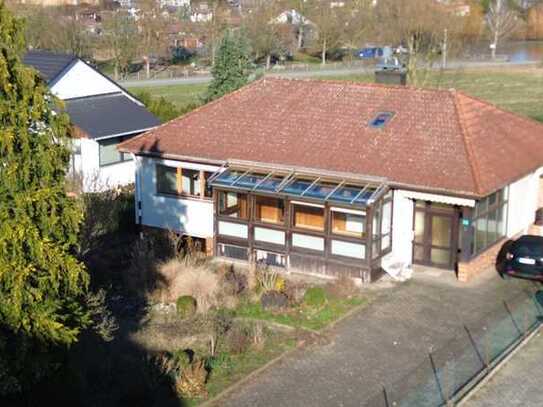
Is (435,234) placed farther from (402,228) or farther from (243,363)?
(243,363)

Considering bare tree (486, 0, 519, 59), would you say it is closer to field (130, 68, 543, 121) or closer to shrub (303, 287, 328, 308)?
field (130, 68, 543, 121)

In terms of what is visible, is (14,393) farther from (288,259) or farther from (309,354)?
(288,259)

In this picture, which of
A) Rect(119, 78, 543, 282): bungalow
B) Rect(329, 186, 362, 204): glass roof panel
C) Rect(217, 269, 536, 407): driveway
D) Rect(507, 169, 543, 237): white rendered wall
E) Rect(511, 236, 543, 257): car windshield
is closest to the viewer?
Rect(217, 269, 536, 407): driveway

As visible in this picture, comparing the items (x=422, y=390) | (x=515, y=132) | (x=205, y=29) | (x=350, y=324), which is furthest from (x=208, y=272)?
(x=205, y=29)

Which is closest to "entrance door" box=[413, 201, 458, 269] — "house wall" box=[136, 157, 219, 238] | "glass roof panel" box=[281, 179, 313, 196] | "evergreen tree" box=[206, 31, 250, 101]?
"glass roof panel" box=[281, 179, 313, 196]

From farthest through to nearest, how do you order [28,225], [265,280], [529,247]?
[529,247] → [265,280] → [28,225]

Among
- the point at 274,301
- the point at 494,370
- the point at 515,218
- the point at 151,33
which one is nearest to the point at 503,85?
the point at 151,33
